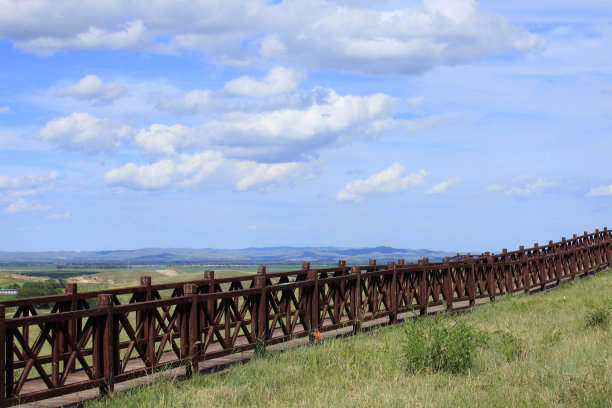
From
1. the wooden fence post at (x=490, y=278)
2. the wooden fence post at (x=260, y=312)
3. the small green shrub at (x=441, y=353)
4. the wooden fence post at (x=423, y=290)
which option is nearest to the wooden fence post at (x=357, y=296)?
the wooden fence post at (x=423, y=290)

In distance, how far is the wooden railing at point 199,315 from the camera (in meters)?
8.77

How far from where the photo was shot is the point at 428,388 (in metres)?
9.12

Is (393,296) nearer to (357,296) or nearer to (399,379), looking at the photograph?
(357,296)

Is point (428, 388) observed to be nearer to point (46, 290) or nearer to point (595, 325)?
point (595, 325)

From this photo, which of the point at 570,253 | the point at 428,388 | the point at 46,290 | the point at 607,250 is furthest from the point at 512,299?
the point at 46,290

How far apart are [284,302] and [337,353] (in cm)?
203

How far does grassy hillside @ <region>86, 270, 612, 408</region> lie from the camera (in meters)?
8.48

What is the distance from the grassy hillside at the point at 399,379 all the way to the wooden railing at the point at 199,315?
57 cm

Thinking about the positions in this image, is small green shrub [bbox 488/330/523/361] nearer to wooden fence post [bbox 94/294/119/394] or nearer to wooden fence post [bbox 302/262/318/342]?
wooden fence post [bbox 302/262/318/342]

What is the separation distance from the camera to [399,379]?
9.84 metres

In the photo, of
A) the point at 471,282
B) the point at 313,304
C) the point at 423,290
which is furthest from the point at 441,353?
the point at 471,282

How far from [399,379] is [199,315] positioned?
133 inches

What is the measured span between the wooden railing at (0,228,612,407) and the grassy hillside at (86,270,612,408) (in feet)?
1.85

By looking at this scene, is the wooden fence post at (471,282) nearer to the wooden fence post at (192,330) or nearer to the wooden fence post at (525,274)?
the wooden fence post at (525,274)
